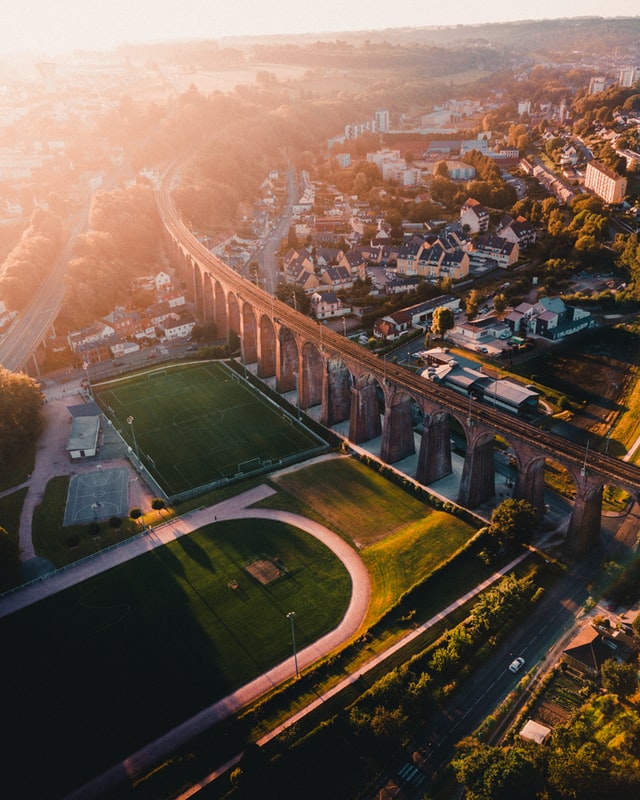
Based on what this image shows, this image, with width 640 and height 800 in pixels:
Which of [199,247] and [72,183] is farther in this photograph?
[72,183]

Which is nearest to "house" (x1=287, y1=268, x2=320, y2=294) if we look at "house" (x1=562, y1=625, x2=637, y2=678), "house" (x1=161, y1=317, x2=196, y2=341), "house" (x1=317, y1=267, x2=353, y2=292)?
"house" (x1=317, y1=267, x2=353, y2=292)

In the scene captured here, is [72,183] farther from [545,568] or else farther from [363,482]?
[545,568]

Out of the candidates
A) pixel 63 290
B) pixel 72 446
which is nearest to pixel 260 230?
pixel 63 290

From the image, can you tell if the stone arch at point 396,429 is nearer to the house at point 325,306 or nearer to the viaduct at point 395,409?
the viaduct at point 395,409

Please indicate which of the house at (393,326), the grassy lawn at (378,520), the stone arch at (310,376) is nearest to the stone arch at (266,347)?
the stone arch at (310,376)

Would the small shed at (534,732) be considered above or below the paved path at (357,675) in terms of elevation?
above

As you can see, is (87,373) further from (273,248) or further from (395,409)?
(273,248)

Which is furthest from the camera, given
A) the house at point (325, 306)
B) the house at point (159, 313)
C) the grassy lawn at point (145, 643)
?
the house at point (159, 313)
